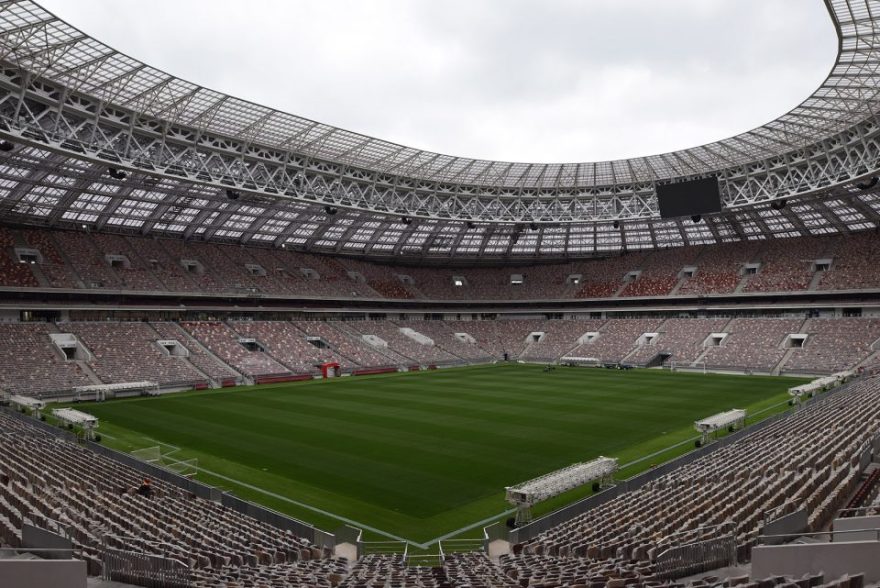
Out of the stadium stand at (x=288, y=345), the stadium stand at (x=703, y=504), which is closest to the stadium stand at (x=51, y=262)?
the stadium stand at (x=288, y=345)

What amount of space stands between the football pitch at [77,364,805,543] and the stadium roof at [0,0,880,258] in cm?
1603

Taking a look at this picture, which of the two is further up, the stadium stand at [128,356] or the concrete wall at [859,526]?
the stadium stand at [128,356]

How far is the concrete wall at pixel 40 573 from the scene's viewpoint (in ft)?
27.6

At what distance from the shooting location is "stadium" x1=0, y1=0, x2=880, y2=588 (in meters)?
13.2

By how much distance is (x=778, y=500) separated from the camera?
531 inches

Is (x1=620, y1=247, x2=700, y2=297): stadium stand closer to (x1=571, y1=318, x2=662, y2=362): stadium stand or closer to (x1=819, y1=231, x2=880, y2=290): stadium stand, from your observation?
(x1=571, y1=318, x2=662, y2=362): stadium stand

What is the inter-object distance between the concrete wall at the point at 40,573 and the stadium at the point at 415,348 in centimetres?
5

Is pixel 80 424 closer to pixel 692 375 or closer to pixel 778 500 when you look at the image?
pixel 778 500

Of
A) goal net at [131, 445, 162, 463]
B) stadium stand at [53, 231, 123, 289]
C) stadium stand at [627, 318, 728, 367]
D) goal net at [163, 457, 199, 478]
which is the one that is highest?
stadium stand at [53, 231, 123, 289]

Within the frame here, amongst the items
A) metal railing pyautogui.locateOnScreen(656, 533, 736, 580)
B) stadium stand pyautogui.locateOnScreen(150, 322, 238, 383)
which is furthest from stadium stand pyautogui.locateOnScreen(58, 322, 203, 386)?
metal railing pyautogui.locateOnScreen(656, 533, 736, 580)

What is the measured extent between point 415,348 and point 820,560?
61.8 m

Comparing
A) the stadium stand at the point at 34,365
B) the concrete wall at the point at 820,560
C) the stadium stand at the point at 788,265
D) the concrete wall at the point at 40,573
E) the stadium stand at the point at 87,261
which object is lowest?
the concrete wall at the point at 40,573

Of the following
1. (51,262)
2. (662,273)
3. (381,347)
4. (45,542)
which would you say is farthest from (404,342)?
(45,542)

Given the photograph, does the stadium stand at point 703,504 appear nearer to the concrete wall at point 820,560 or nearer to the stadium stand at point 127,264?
the concrete wall at point 820,560
